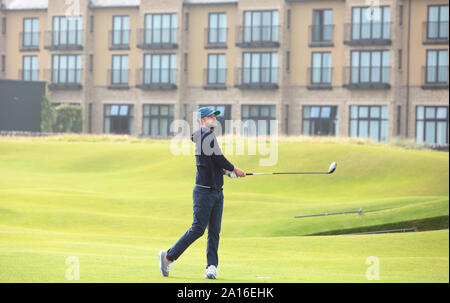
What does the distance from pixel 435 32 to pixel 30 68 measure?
35.2m

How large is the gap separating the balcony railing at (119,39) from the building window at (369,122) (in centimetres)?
2011

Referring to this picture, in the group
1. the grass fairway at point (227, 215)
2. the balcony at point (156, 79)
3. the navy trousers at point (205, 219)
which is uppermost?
the balcony at point (156, 79)

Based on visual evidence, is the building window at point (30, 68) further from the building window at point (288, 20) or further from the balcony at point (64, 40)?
the building window at point (288, 20)

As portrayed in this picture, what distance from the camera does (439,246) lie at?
698 inches

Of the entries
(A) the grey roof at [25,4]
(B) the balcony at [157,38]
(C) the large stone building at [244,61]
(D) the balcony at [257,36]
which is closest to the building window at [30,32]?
(C) the large stone building at [244,61]

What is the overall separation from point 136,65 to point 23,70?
1095cm

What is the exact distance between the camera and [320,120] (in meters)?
61.4

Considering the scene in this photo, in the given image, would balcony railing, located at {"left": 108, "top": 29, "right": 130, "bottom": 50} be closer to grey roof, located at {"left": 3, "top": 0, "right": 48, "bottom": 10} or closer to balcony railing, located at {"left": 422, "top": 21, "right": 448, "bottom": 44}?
grey roof, located at {"left": 3, "top": 0, "right": 48, "bottom": 10}

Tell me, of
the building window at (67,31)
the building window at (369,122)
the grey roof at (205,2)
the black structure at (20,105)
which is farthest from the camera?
the building window at (67,31)

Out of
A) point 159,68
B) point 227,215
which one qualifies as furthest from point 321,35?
point 227,215

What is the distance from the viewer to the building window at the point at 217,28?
63812mm

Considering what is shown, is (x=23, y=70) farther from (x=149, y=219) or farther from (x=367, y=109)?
(x=149, y=219)

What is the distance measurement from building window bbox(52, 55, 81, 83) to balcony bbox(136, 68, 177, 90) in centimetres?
565

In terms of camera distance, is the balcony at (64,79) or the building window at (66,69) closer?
the balcony at (64,79)
